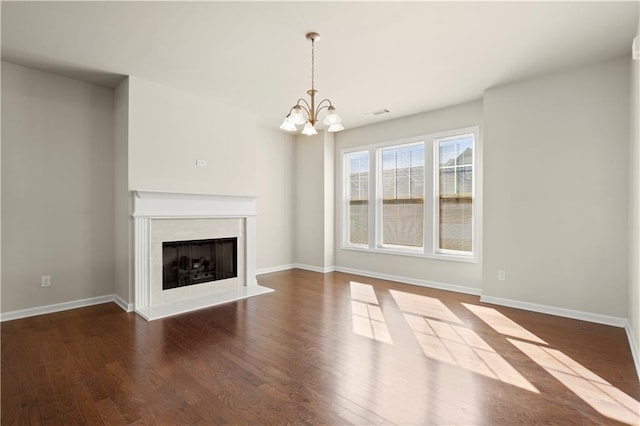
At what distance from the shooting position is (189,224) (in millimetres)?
4445

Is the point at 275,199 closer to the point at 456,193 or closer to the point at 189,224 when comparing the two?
the point at 189,224

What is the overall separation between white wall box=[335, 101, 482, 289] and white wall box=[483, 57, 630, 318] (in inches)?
19.0

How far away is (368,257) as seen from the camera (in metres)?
6.02

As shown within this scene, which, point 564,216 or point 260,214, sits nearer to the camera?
point 564,216

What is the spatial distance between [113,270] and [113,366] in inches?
86.4

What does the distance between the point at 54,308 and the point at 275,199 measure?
3.85 m

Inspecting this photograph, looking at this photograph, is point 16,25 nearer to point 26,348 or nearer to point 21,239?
point 21,239

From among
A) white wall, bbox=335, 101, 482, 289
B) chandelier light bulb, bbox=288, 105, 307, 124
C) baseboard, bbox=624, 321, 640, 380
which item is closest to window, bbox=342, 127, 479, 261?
white wall, bbox=335, 101, 482, 289

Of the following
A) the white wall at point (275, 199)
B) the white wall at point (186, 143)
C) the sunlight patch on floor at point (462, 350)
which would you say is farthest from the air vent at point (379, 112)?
the sunlight patch on floor at point (462, 350)

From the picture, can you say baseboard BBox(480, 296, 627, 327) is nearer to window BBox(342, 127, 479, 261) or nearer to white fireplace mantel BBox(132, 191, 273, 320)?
window BBox(342, 127, 479, 261)

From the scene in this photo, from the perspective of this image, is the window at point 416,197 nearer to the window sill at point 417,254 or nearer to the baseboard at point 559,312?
the window sill at point 417,254

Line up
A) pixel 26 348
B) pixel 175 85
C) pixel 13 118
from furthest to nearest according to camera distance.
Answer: pixel 175 85
pixel 13 118
pixel 26 348

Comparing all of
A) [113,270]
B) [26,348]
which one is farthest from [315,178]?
[26,348]

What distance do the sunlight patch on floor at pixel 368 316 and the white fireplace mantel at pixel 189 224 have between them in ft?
4.84
